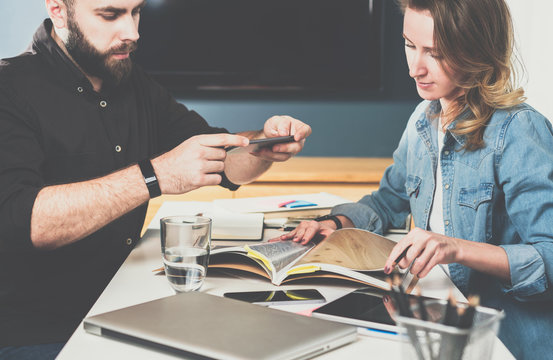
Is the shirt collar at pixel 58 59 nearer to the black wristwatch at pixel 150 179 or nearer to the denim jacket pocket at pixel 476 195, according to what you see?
the black wristwatch at pixel 150 179

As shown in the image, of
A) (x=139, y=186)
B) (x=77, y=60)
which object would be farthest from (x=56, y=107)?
(x=139, y=186)

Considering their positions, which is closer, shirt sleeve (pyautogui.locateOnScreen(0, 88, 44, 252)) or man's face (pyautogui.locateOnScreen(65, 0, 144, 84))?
shirt sleeve (pyautogui.locateOnScreen(0, 88, 44, 252))

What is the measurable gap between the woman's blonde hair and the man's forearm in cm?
69

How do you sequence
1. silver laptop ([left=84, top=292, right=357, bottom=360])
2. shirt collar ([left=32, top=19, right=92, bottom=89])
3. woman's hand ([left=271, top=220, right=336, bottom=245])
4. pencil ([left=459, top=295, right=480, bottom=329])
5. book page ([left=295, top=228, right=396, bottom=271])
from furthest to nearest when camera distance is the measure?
shirt collar ([left=32, top=19, right=92, bottom=89])
woman's hand ([left=271, top=220, right=336, bottom=245])
book page ([left=295, top=228, right=396, bottom=271])
silver laptop ([left=84, top=292, right=357, bottom=360])
pencil ([left=459, top=295, right=480, bottom=329])

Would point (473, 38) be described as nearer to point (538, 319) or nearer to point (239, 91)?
point (538, 319)

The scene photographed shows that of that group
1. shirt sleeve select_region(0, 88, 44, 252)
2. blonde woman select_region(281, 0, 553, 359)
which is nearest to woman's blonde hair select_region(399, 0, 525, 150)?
blonde woman select_region(281, 0, 553, 359)

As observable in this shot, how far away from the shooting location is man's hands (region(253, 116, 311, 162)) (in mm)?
1388

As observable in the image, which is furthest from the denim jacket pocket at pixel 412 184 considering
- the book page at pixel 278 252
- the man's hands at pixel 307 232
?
the book page at pixel 278 252

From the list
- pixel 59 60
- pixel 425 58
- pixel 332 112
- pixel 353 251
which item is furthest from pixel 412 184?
pixel 332 112

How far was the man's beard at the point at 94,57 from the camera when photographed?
1.44 meters

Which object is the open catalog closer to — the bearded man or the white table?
the white table

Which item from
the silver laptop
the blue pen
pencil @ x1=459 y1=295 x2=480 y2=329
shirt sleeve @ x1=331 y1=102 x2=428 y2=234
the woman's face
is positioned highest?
the woman's face

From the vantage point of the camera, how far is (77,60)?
4.81 ft

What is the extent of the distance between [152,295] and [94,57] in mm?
795
